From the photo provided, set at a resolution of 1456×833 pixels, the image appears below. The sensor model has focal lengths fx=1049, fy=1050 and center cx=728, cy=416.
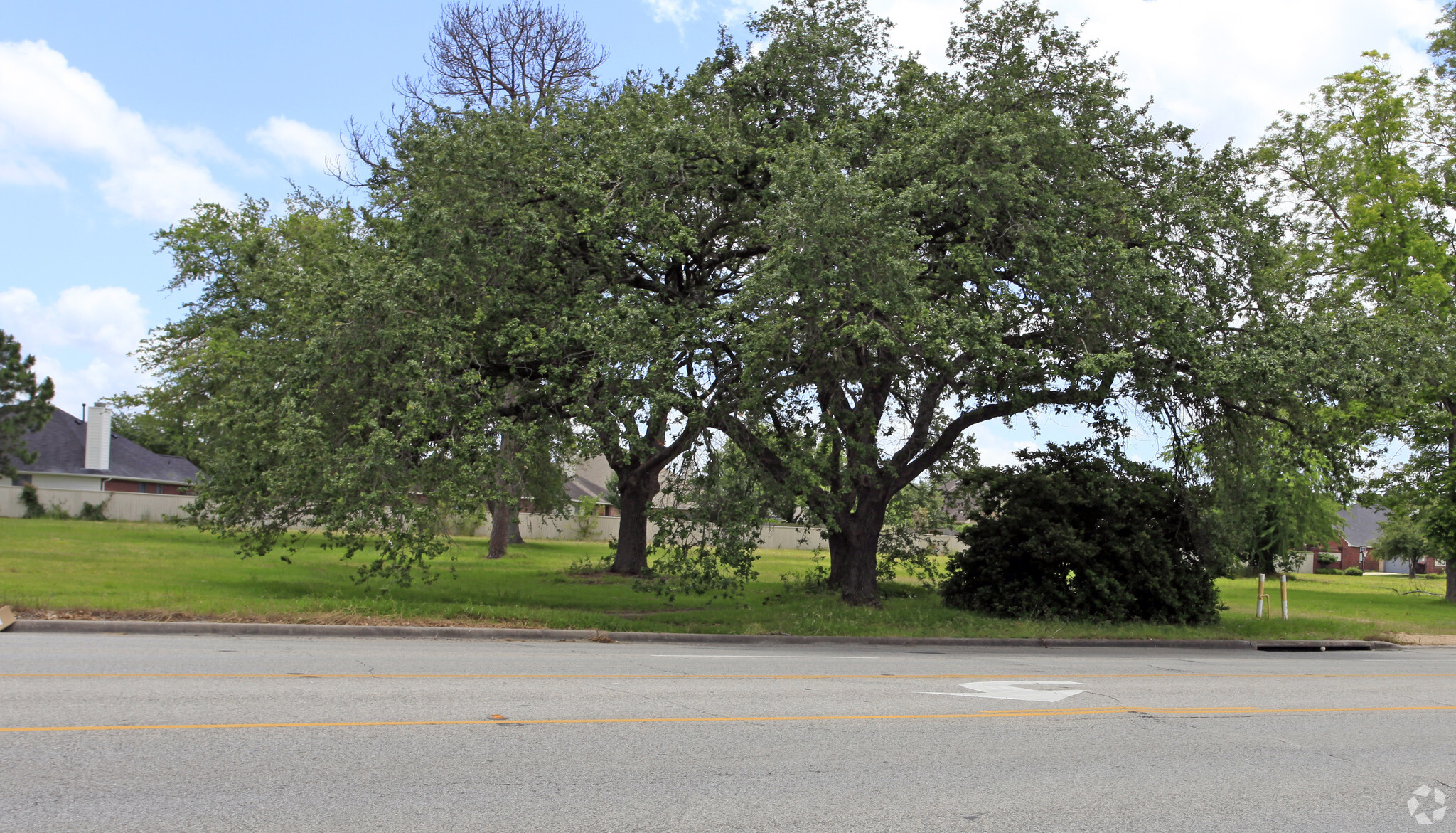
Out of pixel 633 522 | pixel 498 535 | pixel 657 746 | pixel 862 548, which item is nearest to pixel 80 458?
pixel 498 535

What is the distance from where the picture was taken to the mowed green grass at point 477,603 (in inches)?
584

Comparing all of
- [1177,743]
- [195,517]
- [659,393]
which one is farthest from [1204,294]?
[195,517]

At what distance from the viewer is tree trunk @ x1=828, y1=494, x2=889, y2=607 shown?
20.2 metres

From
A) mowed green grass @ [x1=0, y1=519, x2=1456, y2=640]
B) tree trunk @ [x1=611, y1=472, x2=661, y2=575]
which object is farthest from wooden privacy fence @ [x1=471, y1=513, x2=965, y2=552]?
tree trunk @ [x1=611, y1=472, x2=661, y2=575]

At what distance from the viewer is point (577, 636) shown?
15.0 m

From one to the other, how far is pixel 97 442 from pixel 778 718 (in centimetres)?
5319

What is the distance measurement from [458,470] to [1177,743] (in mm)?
10529

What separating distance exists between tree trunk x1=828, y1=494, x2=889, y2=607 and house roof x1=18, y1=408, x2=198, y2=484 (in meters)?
41.7

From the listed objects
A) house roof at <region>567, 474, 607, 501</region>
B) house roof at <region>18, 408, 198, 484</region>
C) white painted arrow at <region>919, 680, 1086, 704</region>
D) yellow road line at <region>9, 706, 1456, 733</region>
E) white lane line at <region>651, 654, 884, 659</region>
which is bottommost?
white lane line at <region>651, 654, 884, 659</region>

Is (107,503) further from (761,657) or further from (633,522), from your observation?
(761,657)

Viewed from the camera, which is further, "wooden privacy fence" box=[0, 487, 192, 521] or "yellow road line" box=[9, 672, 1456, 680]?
"wooden privacy fence" box=[0, 487, 192, 521]

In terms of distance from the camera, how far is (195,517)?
20906 mm

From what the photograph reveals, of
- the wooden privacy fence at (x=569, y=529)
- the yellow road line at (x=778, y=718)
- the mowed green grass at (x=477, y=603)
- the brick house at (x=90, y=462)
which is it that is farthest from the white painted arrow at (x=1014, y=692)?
the brick house at (x=90, y=462)

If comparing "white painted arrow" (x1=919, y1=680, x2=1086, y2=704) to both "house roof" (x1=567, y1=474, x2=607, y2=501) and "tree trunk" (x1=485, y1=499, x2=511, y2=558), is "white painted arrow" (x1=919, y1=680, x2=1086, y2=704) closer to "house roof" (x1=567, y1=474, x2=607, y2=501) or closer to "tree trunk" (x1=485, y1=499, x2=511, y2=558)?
"tree trunk" (x1=485, y1=499, x2=511, y2=558)
